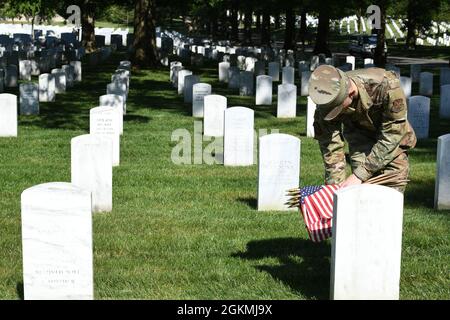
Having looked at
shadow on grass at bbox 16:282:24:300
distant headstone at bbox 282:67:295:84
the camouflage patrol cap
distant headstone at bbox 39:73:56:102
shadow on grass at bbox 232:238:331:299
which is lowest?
shadow on grass at bbox 16:282:24:300

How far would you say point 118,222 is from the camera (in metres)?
10.4

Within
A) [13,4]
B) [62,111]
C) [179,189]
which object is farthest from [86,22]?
[179,189]

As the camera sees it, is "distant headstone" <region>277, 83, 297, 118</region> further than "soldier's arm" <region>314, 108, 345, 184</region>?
Yes

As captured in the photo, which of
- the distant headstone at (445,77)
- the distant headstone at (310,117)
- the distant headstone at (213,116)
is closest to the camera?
the distant headstone at (310,117)

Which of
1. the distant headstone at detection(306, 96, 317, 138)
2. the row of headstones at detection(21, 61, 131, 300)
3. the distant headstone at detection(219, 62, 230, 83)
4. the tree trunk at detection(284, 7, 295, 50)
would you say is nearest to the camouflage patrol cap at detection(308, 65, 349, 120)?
the row of headstones at detection(21, 61, 131, 300)

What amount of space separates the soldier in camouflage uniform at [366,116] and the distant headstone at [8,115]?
10.1 m

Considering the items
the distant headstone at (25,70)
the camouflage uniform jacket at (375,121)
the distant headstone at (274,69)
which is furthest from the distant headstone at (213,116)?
the distant headstone at (25,70)

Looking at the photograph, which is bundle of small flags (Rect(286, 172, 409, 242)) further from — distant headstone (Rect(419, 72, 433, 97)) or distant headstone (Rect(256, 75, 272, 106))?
distant headstone (Rect(419, 72, 433, 97))

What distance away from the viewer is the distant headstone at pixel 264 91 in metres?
24.0

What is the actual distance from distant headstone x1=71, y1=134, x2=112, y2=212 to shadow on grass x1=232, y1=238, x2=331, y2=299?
2.34m

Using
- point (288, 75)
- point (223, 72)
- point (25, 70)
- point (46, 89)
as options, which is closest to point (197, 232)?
point (46, 89)

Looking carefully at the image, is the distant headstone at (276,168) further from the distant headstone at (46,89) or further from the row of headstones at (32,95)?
the distant headstone at (46,89)

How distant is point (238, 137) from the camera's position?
1438 cm

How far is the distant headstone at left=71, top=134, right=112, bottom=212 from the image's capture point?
35.3 ft
